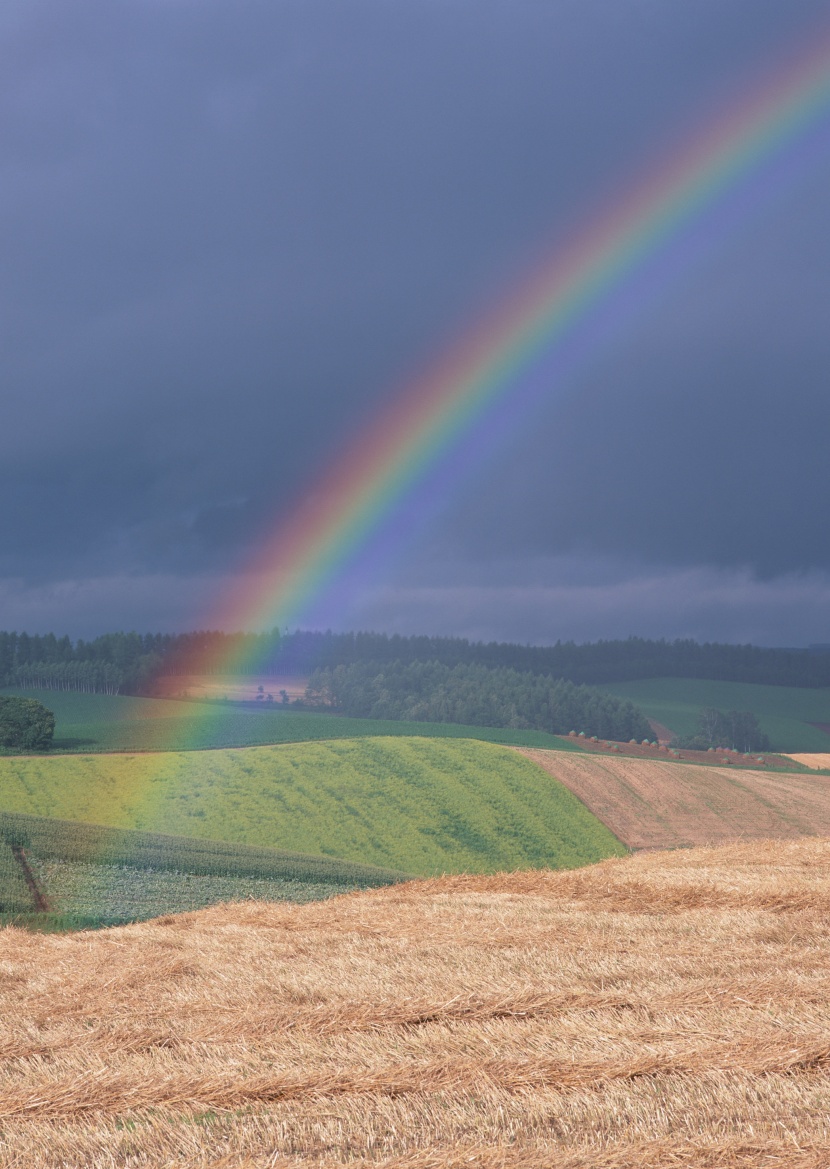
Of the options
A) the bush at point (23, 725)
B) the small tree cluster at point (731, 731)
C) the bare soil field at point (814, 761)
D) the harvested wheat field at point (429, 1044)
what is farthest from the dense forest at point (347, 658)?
the harvested wheat field at point (429, 1044)

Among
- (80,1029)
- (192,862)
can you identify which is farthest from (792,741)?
(80,1029)

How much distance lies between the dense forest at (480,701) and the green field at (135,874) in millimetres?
77420

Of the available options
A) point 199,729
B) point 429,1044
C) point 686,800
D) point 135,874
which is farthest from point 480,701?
point 429,1044

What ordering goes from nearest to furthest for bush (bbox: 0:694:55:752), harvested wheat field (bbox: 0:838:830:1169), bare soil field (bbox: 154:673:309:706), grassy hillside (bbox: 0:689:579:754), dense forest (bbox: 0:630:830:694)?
harvested wheat field (bbox: 0:838:830:1169)
bush (bbox: 0:694:55:752)
grassy hillside (bbox: 0:689:579:754)
bare soil field (bbox: 154:673:309:706)
dense forest (bbox: 0:630:830:694)

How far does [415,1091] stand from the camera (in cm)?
671

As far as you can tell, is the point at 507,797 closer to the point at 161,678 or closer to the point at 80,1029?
the point at 80,1029

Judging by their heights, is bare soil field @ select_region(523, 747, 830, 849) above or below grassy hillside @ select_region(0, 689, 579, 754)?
below

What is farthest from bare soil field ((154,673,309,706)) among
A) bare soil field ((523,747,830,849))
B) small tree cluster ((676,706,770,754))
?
bare soil field ((523,747,830,849))

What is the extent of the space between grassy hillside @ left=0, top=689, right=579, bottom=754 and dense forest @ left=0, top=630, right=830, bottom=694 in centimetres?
3196

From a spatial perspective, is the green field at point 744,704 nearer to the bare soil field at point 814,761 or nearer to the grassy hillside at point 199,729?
the bare soil field at point 814,761

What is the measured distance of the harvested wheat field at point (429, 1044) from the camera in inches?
231

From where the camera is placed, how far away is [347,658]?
153375mm

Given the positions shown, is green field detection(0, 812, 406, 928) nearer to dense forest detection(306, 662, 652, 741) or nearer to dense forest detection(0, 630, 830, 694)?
dense forest detection(306, 662, 652, 741)

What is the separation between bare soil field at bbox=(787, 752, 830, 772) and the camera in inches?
3178
